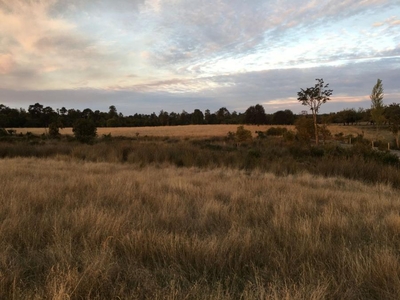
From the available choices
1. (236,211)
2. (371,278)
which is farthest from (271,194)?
(371,278)

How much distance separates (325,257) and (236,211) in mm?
2119

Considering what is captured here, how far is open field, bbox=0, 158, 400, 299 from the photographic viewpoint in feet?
8.50

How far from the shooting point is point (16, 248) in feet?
11.3

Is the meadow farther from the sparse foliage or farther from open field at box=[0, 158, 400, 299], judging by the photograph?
the sparse foliage

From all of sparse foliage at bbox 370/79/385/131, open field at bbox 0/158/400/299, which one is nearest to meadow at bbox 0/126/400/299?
open field at bbox 0/158/400/299

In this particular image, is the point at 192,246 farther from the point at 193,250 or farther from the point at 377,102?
the point at 377,102

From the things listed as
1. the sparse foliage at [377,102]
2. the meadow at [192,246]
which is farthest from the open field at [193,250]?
the sparse foliage at [377,102]

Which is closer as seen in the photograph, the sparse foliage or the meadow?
the meadow

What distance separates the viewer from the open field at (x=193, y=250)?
2.59m

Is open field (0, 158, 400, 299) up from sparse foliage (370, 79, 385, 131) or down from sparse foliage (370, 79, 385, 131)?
down

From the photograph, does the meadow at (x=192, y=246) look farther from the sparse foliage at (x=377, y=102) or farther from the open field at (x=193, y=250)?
the sparse foliage at (x=377, y=102)

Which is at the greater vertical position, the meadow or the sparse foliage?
the sparse foliage

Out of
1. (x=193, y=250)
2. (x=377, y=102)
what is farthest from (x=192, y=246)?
(x=377, y=102)

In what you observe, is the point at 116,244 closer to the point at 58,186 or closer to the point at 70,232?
the point at 70,232
